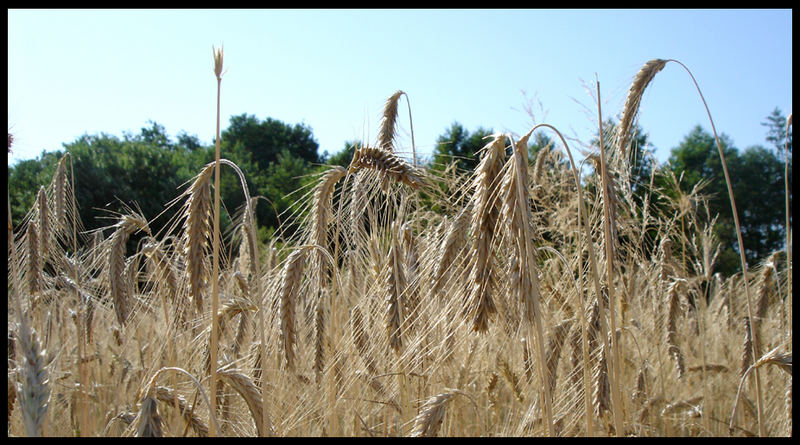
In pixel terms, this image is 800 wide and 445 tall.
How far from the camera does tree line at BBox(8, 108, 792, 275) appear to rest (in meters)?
13.9

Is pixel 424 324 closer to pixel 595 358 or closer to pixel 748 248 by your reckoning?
pixel 595 358

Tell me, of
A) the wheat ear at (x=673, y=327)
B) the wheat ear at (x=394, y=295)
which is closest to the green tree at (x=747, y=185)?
the wheat ear at (x=673, y=327)

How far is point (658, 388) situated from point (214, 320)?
12.0 ft

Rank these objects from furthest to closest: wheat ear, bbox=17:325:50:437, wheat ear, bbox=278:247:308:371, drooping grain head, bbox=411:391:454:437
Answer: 1. wheat ear, bbox=278:247:308:371
2. drooping grain head, bbox=411:391:454:437
3. wheat ear, bbox=17:325:50:437

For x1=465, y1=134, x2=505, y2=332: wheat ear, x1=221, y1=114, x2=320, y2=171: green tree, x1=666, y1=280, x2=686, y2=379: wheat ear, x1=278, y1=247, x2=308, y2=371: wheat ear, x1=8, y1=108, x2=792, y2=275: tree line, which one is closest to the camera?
x1=465, y1=134, x2=505, y2=332: wheat ear

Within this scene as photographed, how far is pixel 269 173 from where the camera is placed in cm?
2656

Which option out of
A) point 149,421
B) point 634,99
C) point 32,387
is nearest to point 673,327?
point 634,99

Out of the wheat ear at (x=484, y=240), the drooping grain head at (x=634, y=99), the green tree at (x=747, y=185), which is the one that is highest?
the green tree at (x=747, y=185)

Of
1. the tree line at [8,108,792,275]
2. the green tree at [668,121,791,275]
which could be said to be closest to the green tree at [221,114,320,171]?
the tree line at [8,108,792,275]

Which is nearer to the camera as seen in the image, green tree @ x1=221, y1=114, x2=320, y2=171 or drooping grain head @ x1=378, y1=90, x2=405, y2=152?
drooping grain head @ x1=378, y1=90, x2=405, y2=152

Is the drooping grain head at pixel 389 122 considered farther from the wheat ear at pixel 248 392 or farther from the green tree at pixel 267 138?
the green tree at pixel 267 138

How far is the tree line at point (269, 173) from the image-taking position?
13.9 meters

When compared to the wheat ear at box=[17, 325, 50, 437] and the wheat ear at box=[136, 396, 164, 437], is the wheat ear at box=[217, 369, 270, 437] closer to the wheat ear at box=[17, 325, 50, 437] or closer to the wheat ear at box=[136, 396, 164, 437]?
the wheat ear at box=[136, 396, 164, 437]
